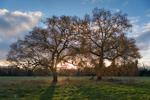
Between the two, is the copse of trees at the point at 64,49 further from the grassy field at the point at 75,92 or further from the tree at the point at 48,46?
the grassy field at the point at 75,92

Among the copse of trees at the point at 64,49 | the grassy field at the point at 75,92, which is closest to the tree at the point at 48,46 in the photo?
the copse of trees at the point at 64,49

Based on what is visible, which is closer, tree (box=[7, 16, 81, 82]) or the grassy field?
the grassy field

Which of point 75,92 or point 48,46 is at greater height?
point 48,46

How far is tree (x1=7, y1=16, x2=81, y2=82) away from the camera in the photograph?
2178 cm

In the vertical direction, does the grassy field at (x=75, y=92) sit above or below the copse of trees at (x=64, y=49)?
below

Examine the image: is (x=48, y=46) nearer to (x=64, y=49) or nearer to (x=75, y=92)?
(x=64, y=49)

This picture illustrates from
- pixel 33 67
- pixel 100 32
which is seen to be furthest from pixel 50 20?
pixel 100 32

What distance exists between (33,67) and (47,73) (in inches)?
97.9

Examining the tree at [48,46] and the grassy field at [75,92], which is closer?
the grassy field at [75,92]

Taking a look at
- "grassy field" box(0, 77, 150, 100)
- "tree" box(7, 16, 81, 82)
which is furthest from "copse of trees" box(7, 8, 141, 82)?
"grassy field" box(0, 77, 150, 100)

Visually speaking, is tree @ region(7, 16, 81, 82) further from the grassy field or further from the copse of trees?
the grassy field

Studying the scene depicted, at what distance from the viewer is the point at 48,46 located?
73.6 feet

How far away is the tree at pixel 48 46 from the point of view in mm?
21781

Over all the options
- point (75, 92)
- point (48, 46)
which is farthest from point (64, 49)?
point (75, 92)
